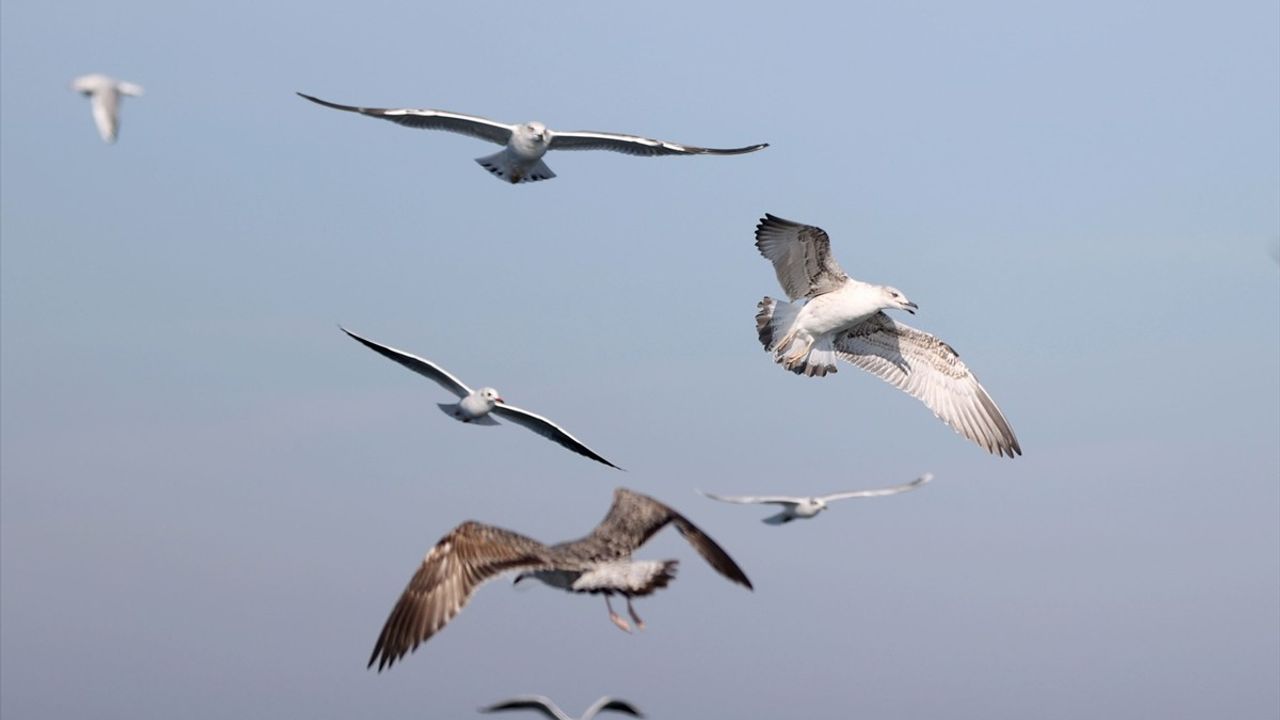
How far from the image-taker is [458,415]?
1097 inches

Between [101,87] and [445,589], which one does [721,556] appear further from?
[101,87]

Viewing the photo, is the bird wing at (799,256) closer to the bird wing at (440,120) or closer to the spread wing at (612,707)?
the bird wing at (440,120)

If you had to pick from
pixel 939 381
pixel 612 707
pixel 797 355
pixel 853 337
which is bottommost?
pixel 612 707

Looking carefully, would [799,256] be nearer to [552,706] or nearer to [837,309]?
[837,309]

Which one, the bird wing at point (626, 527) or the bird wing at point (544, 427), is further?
the bird wing at point (544, 427)

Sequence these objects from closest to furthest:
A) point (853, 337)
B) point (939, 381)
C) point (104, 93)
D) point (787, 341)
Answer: point (104, 93), point (787, 341), point (853, 337), point (939, 381)

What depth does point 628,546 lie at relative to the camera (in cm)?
2153

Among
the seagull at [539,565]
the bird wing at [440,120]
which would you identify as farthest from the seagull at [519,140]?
the seagull at [539,565]

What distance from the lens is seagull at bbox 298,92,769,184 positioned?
3033 cm

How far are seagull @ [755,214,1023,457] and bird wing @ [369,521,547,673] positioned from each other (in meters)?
10.5

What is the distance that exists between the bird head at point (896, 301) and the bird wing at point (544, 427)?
6.54 metres

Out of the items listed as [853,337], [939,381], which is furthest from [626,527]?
[939,381]

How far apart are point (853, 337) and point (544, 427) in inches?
298

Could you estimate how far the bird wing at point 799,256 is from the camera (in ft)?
98.7
